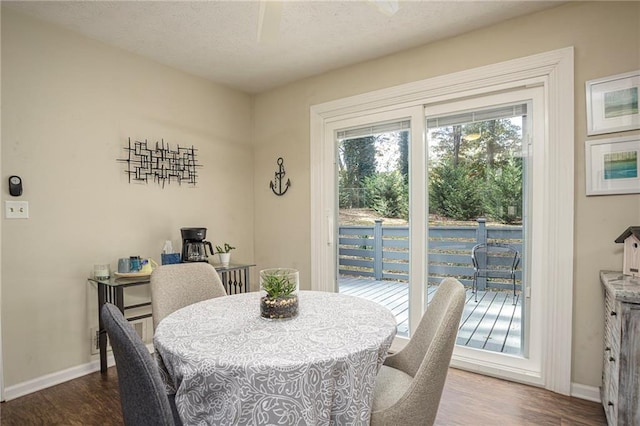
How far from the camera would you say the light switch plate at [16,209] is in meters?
2.14

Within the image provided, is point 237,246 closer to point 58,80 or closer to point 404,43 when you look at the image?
point 58,80

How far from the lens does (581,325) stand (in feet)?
6.91

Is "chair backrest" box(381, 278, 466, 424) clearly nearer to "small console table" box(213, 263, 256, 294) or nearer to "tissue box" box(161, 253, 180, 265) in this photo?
"small console table" box(213, 263, 256, 294)

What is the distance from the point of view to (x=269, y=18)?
1571 millimetres

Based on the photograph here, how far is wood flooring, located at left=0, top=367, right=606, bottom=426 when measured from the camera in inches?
74.4

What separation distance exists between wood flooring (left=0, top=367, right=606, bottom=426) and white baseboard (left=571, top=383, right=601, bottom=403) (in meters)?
0.04

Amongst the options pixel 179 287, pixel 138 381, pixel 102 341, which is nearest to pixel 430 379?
pixel 138 381

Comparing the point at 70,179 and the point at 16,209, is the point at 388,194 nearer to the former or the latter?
the point at 70,179

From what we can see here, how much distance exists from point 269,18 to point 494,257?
7.22 feet

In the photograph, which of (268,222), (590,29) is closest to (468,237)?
(590,29)

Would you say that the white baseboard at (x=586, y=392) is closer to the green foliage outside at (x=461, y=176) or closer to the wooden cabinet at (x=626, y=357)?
the wooden cabinet at (x=626, y=357)

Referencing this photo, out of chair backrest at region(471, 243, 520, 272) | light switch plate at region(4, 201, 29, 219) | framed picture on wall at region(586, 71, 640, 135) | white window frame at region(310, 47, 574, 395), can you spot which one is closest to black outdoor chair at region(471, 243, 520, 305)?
chair backrest at region(471, 243, 520, 272)

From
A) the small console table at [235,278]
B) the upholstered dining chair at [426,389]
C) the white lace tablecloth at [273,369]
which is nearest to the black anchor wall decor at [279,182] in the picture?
the small console table at [235,278]

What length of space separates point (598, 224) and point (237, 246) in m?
3.06
